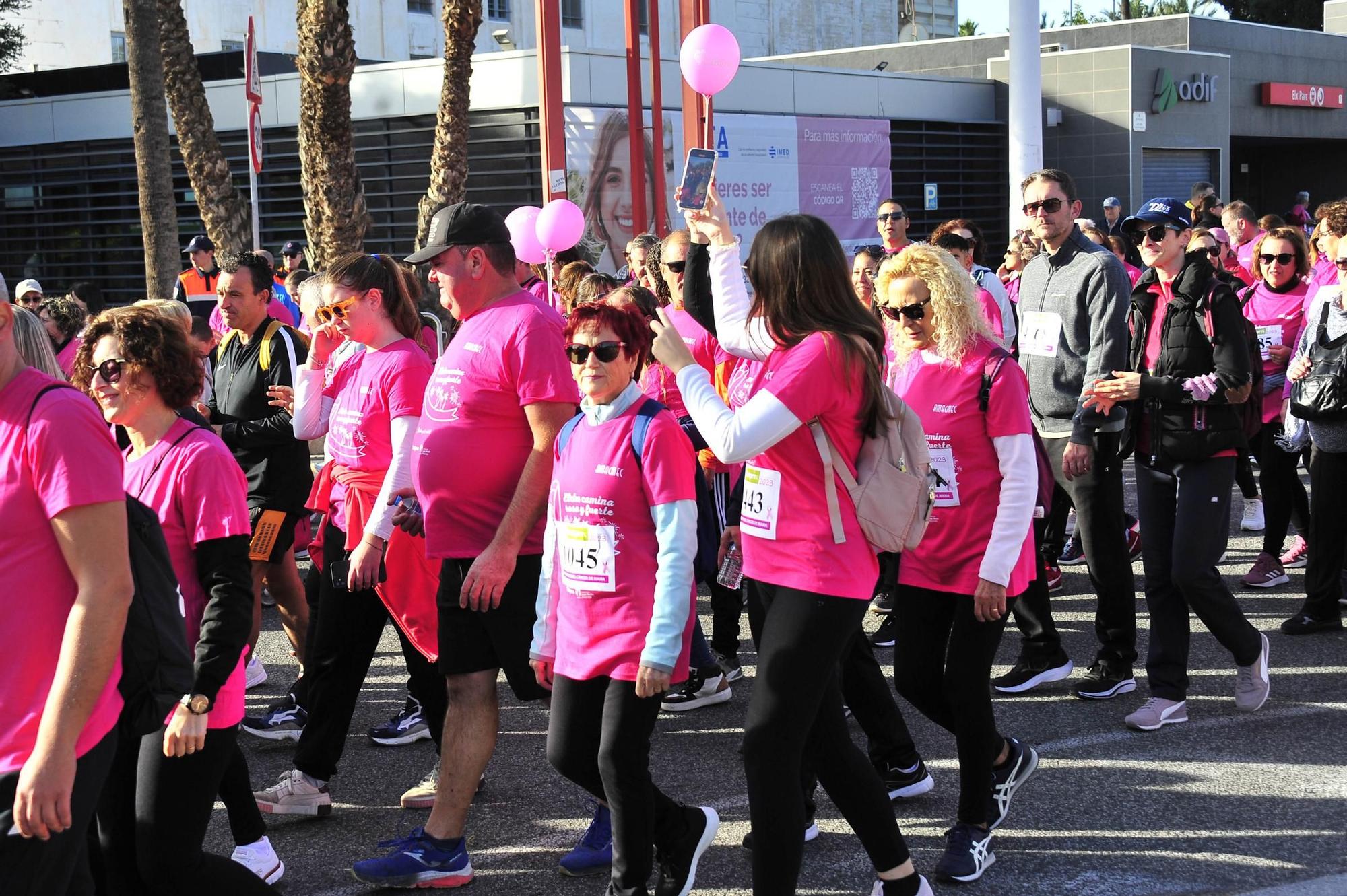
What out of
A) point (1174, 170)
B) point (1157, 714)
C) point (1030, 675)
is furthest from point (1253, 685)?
point (1174, 170)

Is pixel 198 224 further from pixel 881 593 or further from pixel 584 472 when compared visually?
pixel 584 472

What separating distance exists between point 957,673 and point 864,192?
20.6 m

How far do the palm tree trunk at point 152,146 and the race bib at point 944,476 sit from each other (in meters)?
12.8

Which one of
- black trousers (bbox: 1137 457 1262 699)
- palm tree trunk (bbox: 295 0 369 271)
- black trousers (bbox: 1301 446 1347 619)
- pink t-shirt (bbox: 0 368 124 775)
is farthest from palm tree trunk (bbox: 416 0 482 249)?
pink t-shirt (bbox: 0 368 124 775)

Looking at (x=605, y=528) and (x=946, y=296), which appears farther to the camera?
(x=946, y=296)

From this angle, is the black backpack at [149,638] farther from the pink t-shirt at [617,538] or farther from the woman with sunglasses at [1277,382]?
the woman with sunglasses at [1277,382]

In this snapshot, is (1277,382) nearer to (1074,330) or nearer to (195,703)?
(1074,330)

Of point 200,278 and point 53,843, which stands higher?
point 200,278

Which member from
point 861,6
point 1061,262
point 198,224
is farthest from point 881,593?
point 861,6

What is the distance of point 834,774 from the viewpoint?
3.66m

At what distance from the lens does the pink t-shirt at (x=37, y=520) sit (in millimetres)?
2592

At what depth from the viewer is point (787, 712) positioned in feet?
11.3

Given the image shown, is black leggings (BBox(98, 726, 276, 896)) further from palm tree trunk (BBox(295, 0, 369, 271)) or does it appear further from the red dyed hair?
palm tree trunk (BBox(295, 0, 369, 271))

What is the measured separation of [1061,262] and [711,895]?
320cm
